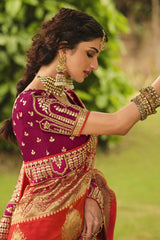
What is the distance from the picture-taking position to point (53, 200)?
1.24 m

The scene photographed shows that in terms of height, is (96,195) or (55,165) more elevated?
(55,165)

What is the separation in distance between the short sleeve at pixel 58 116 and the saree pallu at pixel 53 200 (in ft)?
0.34

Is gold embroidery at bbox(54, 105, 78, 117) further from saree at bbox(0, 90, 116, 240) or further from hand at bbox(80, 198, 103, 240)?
hand at bbox(80, 198, 103, 240)

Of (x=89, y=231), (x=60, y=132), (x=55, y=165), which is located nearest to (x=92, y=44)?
(x=60, y=132)

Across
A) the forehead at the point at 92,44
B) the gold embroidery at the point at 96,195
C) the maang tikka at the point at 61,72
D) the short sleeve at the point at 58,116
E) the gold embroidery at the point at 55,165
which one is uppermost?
the forehead at the point at 92,44

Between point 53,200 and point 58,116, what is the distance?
29cm

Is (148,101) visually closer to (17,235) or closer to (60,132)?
(60,132)

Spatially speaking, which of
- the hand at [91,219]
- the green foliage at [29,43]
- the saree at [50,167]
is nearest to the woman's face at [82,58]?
the saree at [50,167]

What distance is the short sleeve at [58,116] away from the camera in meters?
1.17

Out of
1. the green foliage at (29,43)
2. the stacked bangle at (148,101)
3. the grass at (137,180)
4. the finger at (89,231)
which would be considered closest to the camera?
Answer: the stacked bangle at (148,101)

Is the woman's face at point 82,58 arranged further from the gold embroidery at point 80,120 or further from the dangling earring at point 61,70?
the gold embroidery at point 80,120

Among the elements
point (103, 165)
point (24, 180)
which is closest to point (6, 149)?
point (103, 165)

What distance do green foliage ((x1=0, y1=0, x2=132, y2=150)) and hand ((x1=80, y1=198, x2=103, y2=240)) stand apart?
2.16 m

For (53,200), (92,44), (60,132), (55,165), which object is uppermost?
(92,44)
